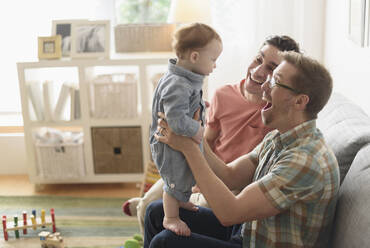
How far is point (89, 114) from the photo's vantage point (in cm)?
310

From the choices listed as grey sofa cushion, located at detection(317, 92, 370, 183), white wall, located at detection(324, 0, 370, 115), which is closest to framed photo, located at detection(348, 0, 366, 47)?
white wall, located at detection(324, 0, 370, 115)

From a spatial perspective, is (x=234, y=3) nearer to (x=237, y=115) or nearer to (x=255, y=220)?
(x=237, y=115)

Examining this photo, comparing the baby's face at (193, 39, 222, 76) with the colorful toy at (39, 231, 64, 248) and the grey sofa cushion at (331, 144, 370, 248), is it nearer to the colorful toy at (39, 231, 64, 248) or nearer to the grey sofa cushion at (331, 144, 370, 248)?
the grey sofa cushion at (331, 144, 370, 248)

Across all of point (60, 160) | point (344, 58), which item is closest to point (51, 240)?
point (60, 160)

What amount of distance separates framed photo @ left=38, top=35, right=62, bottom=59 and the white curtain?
1.09 meters

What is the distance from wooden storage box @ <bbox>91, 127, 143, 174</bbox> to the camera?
123 inches

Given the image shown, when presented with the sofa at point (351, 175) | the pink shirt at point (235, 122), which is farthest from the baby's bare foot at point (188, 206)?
the sofa at point (351, 175)

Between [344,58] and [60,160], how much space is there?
6.58 ft

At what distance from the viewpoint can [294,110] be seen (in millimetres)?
1311

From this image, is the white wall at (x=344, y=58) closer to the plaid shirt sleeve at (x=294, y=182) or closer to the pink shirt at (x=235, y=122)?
the pink shirt at (x=235, y=122)

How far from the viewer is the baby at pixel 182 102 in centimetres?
145

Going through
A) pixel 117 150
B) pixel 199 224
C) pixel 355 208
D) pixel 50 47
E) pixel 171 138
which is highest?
pixel 50 47

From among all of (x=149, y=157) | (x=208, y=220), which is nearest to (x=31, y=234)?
(x=149, y=157)

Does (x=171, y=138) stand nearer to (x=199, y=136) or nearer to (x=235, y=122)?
(x=199, y=136)
